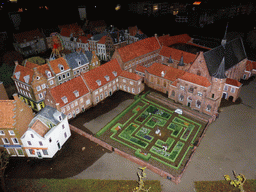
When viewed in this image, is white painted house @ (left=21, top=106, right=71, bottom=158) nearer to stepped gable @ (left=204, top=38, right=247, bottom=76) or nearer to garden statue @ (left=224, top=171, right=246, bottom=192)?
garden statue @ (left=224, top=171, right=246, bottom=192)

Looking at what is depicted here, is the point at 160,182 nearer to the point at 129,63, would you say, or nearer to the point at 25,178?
the point at 25,178

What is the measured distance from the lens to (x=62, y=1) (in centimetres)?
15162

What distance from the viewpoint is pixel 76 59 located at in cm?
7688

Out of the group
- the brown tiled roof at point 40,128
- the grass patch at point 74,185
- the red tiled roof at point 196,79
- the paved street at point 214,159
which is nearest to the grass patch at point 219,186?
the paved street at point 214,159

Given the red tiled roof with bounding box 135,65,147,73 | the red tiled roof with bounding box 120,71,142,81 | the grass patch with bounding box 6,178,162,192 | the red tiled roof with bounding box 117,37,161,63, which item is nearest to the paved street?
the grass patch with bounding box 6,178,162,192

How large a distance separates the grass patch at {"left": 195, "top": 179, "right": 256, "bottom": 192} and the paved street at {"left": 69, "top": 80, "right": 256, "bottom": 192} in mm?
1118

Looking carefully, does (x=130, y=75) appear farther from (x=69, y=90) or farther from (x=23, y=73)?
(x=23, y=73)

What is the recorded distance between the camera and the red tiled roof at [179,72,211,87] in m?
59.8

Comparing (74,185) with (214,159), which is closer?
(74,185)

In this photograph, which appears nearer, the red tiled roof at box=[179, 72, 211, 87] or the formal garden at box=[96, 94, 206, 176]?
the formal garden at box=[96, 94, 206, 176]

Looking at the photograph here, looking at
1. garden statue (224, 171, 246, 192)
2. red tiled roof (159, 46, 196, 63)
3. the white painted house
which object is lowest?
garden statue (224, 171, 246, 192)

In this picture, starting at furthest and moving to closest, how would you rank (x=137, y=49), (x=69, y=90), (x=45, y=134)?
(x=137, y=49) → (x=69, y=90) → (x=45, y=134)

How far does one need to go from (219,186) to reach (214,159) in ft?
24.3

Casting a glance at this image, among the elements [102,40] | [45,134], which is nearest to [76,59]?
[102,40]
